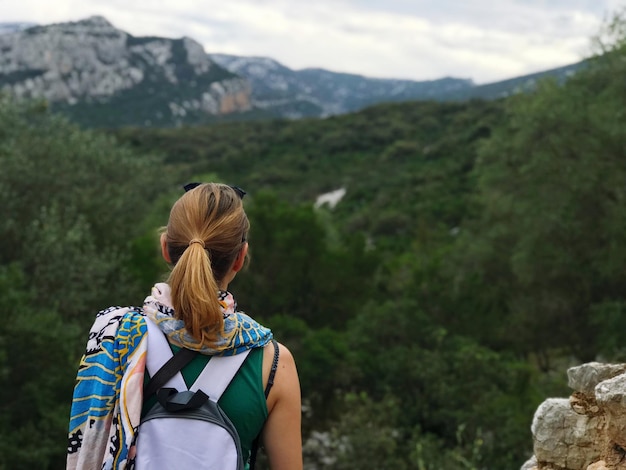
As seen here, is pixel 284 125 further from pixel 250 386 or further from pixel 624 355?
pixel 250 386

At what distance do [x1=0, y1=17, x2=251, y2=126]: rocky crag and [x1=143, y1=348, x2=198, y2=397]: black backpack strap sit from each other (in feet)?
350

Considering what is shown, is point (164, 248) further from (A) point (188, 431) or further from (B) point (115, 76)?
(B) point (115, 76)

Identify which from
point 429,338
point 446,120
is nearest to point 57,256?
point 429,338

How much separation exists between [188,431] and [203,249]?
562mm

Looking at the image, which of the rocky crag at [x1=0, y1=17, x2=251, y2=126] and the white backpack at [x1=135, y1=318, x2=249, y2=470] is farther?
the rocky crag at [x1=0, y1=17, x2=251, y2=126]

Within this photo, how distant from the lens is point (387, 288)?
64.5 feet

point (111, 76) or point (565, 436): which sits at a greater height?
point (565, 436)

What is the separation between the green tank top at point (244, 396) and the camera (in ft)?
6.44

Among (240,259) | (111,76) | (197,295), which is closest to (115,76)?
(111,76)

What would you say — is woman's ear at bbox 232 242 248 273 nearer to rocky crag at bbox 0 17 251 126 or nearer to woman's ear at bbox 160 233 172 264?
woman's ear at bbox 160 233 172 264

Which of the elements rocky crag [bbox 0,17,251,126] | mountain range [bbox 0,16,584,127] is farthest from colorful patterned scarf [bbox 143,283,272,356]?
rocky crag [bbox 0,17,251,126]

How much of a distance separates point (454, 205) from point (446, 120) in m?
35.6

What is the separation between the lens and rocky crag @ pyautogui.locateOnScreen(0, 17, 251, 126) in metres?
114

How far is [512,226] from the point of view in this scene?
19500mm
